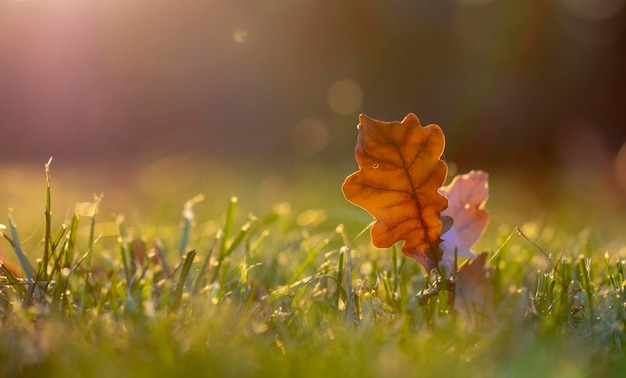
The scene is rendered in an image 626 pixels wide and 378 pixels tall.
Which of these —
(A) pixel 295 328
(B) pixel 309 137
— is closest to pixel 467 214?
(A) pixel 295 328

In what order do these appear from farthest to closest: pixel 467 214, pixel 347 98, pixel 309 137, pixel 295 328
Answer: pixel 309 137 → pixel 347 98 → pixel 467 214 → pixel 295 328

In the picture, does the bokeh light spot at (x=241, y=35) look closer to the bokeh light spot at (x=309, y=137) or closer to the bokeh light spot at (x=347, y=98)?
the bokeh light spot at (x=309, y=137)

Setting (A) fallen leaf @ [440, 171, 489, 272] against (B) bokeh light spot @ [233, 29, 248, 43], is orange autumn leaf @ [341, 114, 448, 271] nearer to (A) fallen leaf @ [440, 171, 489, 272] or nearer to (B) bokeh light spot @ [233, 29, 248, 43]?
(A) fallen leaf @ [440, 171, 489, 272]

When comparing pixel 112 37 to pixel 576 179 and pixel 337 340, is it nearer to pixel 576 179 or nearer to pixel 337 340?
pixel 576 179

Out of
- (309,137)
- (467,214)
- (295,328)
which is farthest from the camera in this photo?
(309,137)

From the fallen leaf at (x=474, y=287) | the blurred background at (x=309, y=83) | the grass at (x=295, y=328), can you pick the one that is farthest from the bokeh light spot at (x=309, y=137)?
the fallen leaf at (x=474, y=287)

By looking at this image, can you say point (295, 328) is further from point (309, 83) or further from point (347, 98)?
point (309, 83)

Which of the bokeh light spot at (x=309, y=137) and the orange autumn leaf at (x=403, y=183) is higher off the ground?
the orange autumn leaf at (x=403, y=183)
